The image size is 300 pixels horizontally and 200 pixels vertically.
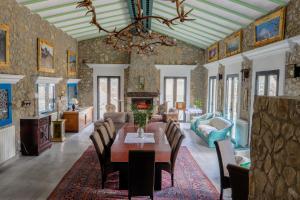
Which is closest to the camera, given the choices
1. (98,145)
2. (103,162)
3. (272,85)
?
(98,145)

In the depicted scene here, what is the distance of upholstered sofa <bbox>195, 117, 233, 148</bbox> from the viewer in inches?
285

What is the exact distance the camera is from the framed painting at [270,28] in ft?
17.7

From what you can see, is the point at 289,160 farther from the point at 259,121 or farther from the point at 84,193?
the point at 84,193

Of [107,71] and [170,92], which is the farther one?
[170,92]

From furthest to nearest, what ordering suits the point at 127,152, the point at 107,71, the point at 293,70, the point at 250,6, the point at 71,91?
the point at 107,71 < the point at 71,91 < the point at 250,6 < the point at 293,70 < the point at 127,152

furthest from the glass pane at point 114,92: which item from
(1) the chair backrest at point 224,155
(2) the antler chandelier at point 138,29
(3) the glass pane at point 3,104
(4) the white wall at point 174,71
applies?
(1) the chair backrest at point 224,155

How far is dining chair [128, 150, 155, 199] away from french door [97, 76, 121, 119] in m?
8.26

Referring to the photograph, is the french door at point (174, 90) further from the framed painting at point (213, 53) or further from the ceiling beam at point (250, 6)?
the ceiling beam at point (250, 6)

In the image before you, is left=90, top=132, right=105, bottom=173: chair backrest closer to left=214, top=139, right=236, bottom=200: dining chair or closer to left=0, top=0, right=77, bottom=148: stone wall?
left=214, top=139, right=236, bottom=200: dining chair

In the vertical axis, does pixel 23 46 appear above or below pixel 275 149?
above

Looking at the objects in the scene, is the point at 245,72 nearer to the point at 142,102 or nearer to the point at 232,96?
the point at 232,96

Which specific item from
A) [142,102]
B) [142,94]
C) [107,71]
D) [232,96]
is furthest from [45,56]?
[232,96]

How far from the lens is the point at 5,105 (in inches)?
221

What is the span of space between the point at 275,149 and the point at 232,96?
7051 millimetres
